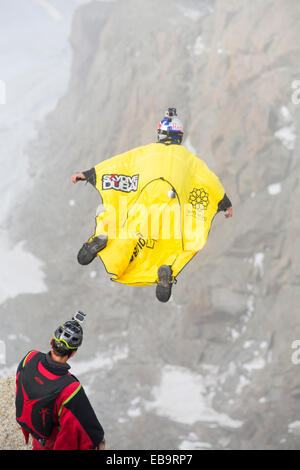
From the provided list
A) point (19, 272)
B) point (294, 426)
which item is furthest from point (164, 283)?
point (19, 272)

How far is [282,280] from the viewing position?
2008 cm

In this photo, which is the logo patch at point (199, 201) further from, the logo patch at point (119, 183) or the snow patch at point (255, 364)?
the snow patch at point (255, 364)

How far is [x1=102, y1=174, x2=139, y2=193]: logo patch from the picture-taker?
6750mm

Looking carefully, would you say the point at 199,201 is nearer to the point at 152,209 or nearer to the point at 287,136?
the point at 152,209

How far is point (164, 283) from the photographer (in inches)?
231

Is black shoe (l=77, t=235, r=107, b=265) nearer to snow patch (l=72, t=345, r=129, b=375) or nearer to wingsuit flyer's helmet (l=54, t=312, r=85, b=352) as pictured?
wingsuit flyer's helmet (l=54, t=312, r=85, b=352)

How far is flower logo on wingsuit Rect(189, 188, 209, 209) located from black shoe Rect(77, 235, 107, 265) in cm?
137

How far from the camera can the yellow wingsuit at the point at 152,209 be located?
6.29 m

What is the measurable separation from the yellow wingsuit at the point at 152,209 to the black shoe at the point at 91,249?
0.30 feet

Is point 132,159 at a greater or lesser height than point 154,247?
greater

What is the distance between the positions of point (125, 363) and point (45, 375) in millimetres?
19282

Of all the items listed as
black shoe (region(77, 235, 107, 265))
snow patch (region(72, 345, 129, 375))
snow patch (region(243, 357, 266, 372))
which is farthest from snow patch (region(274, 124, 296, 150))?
black shoe (region(77, 235, 107, 265))
